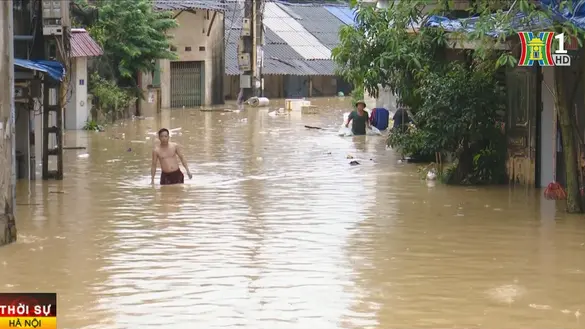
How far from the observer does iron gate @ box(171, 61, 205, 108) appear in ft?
144

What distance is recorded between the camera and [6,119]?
12148 mm

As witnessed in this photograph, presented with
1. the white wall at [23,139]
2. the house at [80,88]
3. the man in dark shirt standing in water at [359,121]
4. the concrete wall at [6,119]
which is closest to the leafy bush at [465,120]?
the white wall at [23,139]

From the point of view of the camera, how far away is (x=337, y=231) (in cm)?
1362

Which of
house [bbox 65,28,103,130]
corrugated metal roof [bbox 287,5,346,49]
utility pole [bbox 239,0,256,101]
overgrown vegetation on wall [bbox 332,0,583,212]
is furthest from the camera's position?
corrugated metal roof [bbox 287,5,346,49]

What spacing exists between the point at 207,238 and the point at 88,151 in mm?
11628

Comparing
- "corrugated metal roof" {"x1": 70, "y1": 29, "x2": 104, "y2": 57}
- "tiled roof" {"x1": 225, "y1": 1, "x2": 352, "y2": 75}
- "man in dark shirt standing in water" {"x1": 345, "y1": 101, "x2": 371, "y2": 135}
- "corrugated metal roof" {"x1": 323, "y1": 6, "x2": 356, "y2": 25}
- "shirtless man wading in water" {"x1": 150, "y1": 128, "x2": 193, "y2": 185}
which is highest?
"corrugated metal roof" {"x1": 323, "y1": 6, "x2": 356, "y2": 25}

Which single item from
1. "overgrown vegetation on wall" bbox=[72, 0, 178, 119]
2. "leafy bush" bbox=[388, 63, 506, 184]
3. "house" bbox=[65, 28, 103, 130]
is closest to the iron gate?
"overgrown vegetation on wall" bbox=[72, 0, 178, 119]

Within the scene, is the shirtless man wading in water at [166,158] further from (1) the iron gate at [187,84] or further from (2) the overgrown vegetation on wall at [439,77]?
(1) the iron gate at [187,84]

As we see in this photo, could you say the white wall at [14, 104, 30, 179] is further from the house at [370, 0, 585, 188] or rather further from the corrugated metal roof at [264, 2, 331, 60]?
the corrugated metal roof at [264, 2, 331, 60]

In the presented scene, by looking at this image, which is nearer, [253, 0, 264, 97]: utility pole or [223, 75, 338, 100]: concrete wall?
[253, 0, 264, 97]: utility pole

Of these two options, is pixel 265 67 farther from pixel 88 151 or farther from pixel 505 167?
pixel 505 167

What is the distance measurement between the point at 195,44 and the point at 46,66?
27709mm

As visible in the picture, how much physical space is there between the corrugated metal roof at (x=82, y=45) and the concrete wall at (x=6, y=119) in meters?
15.9

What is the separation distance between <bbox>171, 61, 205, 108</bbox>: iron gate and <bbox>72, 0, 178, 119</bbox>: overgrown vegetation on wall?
25.7 ft
